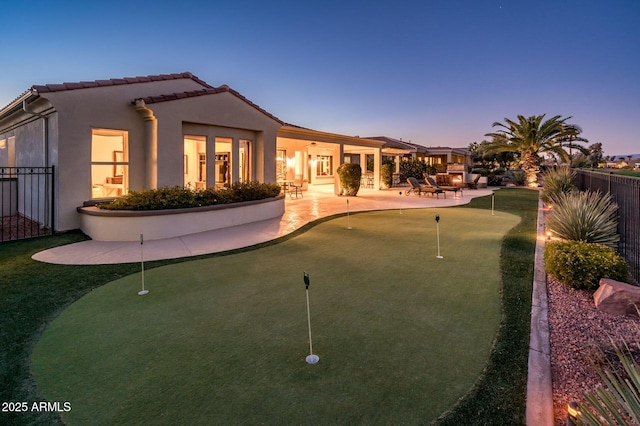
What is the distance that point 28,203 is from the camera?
38.3 ft

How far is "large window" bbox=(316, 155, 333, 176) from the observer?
30.3 meters


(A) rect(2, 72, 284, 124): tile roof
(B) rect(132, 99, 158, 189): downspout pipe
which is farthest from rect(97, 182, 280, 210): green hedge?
(A) rect(2, 72, 284, 124): tile roof

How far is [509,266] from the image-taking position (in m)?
6.57

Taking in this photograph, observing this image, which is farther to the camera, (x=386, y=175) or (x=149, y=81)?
(x=386, y=175)

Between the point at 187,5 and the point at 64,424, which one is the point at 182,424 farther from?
the point at 187,5

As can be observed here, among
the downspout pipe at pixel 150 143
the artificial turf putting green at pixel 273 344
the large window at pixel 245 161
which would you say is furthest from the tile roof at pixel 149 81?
the artificial turf putting green at pixel 273 344

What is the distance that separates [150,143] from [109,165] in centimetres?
238

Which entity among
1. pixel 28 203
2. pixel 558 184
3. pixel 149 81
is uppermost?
pixel 149 81

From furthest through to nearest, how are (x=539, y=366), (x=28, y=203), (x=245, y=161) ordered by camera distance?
(x=245, y=161) → (x=28, y=203) → (x=539, y=366)

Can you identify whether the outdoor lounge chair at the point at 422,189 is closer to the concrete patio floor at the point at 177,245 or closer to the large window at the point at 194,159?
the concrete patio floor at the point at 177,245

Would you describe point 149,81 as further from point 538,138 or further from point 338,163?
point 538,138

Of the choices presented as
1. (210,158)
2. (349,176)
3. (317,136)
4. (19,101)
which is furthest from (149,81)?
(349,176)

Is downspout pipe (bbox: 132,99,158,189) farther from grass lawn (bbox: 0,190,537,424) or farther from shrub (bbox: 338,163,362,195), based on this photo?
shrub (bbox: 338,163,362,195)

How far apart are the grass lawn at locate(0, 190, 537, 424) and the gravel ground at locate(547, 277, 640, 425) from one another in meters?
0.30
